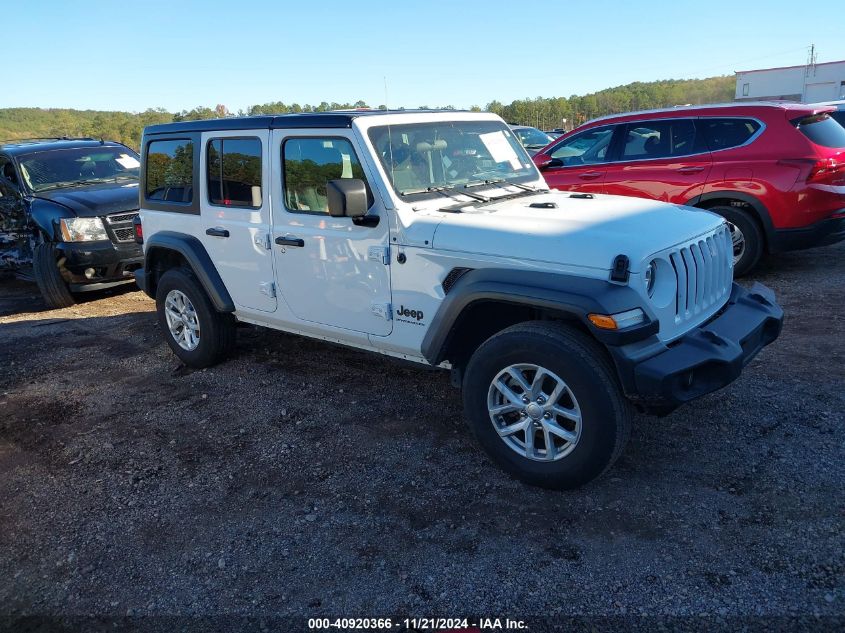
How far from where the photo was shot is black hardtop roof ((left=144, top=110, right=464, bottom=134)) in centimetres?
408

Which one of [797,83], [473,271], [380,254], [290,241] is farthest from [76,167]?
[797,83]

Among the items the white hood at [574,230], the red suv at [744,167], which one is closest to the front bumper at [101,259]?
the red suv at [744,167]

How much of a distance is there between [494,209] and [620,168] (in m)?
4.30

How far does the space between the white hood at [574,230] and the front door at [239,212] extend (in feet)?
5.07

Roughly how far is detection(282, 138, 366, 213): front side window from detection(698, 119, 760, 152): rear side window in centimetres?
483

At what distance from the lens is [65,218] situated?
7.52 meters

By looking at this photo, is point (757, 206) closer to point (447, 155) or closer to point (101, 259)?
point (447, 155)

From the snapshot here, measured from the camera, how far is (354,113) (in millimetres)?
4176

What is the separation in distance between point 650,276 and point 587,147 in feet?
18.0

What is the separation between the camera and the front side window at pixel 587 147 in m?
7.86

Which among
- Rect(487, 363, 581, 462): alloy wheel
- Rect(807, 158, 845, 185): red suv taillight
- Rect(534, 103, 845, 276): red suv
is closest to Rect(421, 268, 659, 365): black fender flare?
Rect(487, 363, 581, 462): alloy wheel

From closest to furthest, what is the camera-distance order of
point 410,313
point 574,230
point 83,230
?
1. point 574,230
2. point 410,313
3. point 83,230

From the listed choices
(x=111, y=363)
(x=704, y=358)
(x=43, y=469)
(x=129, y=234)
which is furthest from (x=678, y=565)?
(x=129, y=234)

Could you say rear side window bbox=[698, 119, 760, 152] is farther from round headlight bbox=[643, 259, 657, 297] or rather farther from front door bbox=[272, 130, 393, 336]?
front door bbox=[272, 130, 393, 336]
